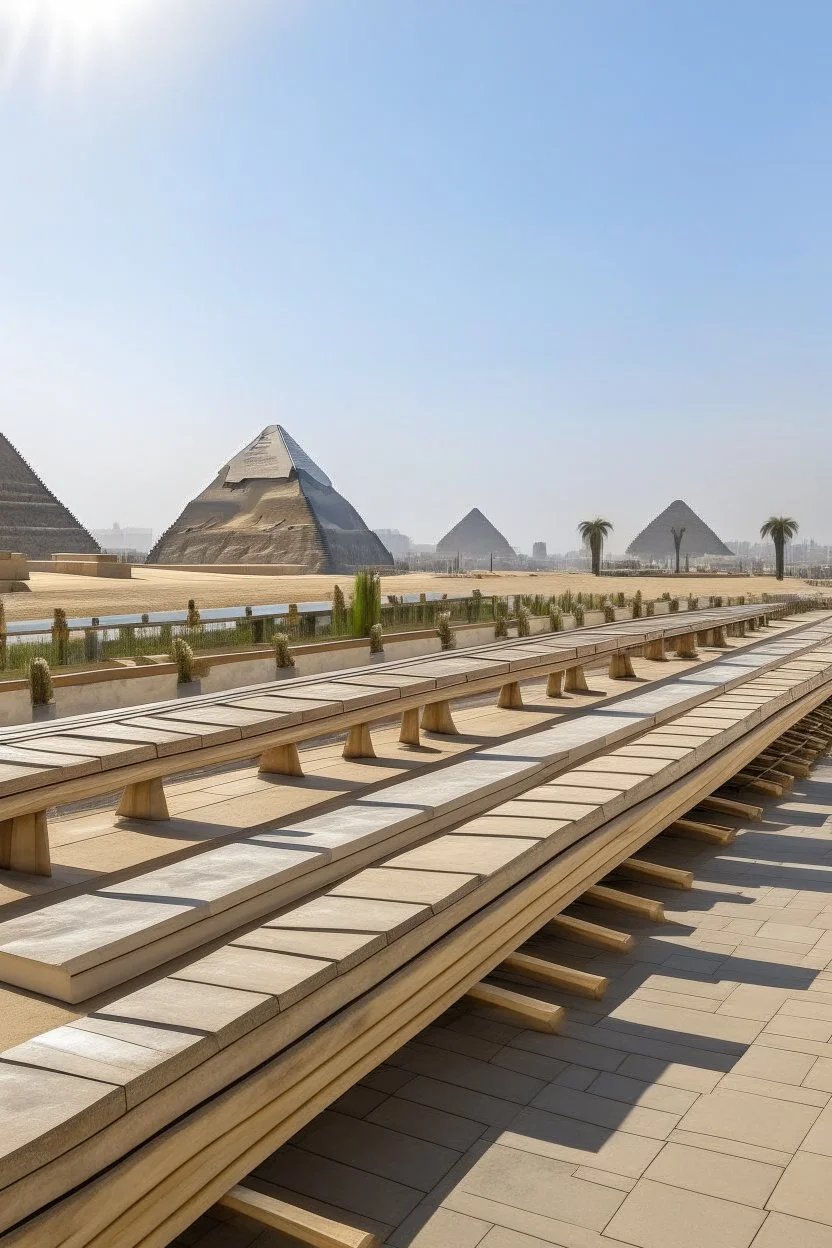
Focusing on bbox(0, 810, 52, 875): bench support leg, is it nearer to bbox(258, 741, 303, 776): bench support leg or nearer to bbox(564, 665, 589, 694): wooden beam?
bbox(258, 741, 303, 776): bench support leg

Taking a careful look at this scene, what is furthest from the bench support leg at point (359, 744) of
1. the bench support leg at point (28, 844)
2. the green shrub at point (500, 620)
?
the green shrub at point (500, 620)

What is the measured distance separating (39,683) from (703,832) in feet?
21.4

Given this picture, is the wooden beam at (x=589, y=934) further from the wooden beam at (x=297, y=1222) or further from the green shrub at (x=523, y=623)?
the green shrub at (x=523, y=623)

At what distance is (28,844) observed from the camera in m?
4.34

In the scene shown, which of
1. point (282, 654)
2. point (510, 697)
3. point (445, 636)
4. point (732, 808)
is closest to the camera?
point (732, 808)

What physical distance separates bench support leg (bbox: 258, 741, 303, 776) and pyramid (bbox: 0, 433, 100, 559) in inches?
2947

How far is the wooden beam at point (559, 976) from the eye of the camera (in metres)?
4.30

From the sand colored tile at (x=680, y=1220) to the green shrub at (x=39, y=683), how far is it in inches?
335

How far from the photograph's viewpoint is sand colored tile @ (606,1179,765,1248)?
8.85 ft

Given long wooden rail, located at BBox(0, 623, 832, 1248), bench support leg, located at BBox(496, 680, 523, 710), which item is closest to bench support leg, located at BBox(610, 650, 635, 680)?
bench support leg, located at BBox(496, 680, 523, 710)

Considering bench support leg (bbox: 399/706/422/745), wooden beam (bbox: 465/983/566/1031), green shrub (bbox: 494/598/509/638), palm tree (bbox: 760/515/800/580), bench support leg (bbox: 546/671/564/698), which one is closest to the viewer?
wooden beam (bbox: 465/983/566/1031)

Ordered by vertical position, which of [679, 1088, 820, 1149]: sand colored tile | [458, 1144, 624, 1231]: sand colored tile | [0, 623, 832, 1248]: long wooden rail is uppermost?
[0, 623, 832, 1248]: long wooden rail

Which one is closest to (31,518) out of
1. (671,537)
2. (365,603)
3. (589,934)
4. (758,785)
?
(365,603)

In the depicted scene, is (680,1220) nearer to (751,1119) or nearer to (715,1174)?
(715,1174)
